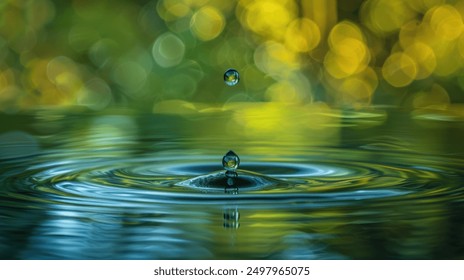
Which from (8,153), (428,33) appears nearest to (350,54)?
(428,33)

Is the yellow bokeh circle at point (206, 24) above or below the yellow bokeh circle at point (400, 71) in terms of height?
above

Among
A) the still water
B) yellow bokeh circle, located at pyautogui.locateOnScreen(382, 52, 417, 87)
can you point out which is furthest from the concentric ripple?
yellow bokeh circle, located at pyautogui.locateOnScreen(382, 52, 417, 87)

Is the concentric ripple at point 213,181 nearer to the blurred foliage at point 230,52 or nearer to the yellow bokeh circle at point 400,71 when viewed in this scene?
the blurred foliage at point 230,52

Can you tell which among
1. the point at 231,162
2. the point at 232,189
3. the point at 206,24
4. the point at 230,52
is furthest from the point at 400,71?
the point at 232,189

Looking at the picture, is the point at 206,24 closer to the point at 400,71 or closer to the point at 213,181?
the point at 400,71

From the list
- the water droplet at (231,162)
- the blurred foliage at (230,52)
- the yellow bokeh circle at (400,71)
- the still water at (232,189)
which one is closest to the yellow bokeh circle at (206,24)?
the blurred foliage at (230,52)

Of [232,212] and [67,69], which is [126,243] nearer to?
[232,212]

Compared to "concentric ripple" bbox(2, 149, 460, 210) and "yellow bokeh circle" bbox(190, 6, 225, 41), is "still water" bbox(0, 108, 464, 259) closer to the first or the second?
"concentric ripple" bbox(2, 149, 460, 210)
